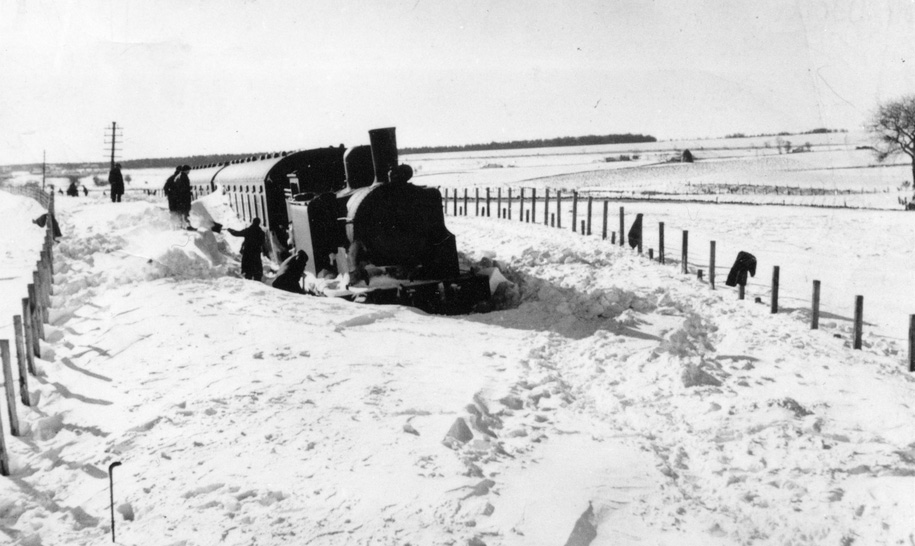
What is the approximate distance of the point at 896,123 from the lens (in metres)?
44.4

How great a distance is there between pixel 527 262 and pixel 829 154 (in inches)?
2394

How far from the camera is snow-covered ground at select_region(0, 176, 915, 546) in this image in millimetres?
5195

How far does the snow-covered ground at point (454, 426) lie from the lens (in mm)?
5195

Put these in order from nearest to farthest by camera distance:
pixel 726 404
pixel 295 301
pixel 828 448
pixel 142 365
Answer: pixel 828 448 → pixel 726 404 → pixel 142 365 → pixel 295 301

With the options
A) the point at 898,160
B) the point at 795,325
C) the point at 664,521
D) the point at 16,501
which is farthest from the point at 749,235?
the point at 898,160

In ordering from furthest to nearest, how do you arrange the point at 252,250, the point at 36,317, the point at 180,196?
the point at 180,196, the point at 252,250, the point at 36,317

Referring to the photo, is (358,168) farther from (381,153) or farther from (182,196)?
(182,196)

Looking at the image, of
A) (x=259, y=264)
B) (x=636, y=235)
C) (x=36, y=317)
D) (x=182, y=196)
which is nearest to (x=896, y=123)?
(x=636, y=235)

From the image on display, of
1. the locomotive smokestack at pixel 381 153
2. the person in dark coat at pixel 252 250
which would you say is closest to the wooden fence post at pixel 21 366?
the person in dark coat at pixel 252 250

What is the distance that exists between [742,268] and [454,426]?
7.98m

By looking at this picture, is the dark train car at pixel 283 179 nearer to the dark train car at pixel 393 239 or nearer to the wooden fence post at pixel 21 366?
the dark train car at pixel 393 239

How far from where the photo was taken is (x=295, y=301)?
11.2 meters

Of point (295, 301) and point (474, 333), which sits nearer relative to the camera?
point (474, 333)

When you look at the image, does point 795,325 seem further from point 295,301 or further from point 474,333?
point 295,301
